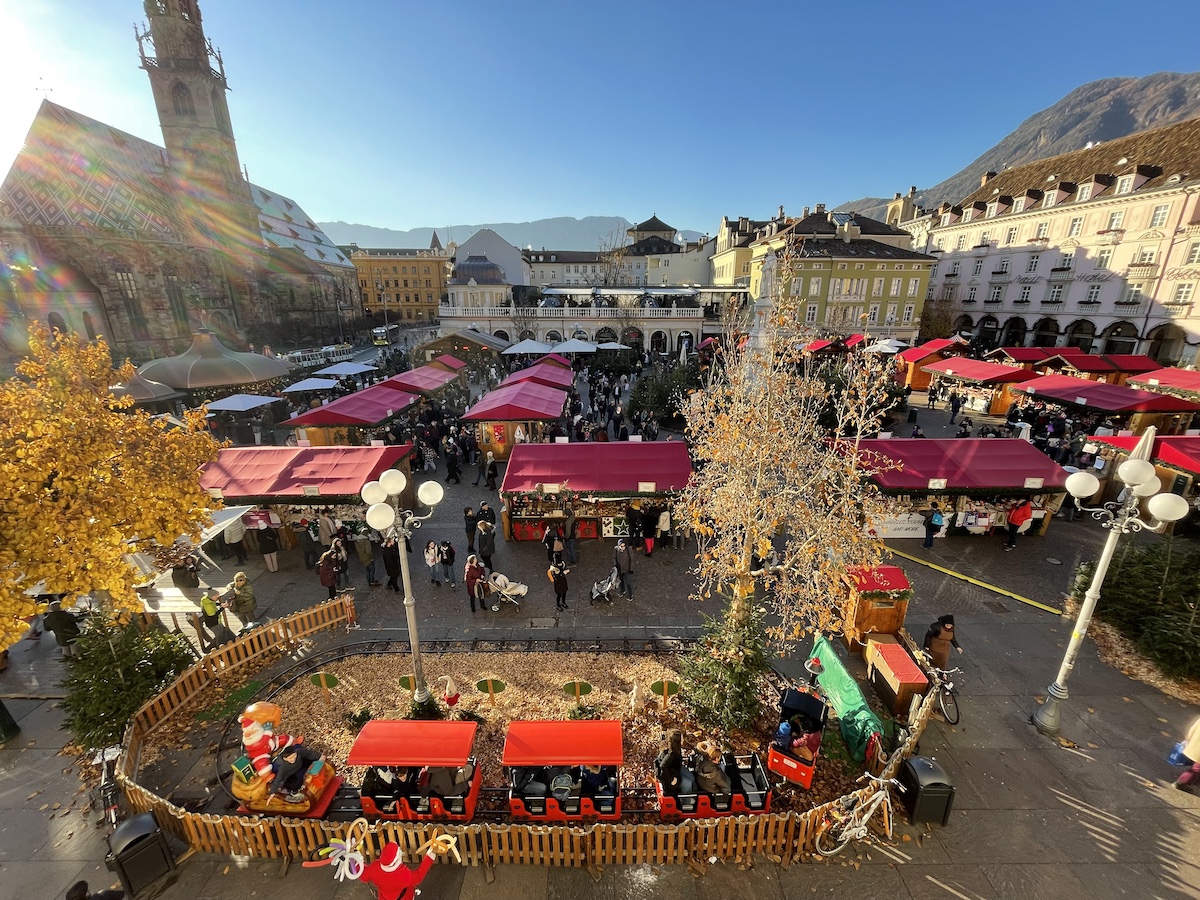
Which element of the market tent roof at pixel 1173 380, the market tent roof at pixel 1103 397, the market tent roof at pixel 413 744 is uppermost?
the market tent roof at pixel 1173 380

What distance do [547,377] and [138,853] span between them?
73.2ft

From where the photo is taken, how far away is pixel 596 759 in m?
6.30

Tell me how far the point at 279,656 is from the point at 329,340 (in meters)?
66.7

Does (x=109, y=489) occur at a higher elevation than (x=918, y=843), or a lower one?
higher

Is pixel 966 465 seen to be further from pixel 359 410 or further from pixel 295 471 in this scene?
pixel 359 410

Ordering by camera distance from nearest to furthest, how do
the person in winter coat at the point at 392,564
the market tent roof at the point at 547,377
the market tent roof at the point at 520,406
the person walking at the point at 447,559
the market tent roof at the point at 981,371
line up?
the person in winter coat at the point at 392,564, the person walking at the point at 447,559, the market tent roof at the point at 520,406, the market tent roof at the point at 981,371, the market tent roof at the point at 547,377

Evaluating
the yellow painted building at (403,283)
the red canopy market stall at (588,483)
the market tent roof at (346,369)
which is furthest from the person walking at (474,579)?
the yellow painted building at (403,283)

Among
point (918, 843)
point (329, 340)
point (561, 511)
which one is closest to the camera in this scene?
point (918, 843)

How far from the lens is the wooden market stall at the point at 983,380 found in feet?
82.5

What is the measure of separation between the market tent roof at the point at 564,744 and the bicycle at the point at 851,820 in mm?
2758

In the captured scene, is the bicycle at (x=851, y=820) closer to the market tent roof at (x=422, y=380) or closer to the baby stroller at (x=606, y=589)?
the baby stroller at (x=606, y=589)

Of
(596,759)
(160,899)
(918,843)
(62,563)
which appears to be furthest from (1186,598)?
(62,563)

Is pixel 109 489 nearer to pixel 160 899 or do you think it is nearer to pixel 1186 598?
pixel 160 899

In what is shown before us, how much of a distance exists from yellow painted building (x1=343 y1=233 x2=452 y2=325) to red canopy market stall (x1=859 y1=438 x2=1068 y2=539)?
82234mm
